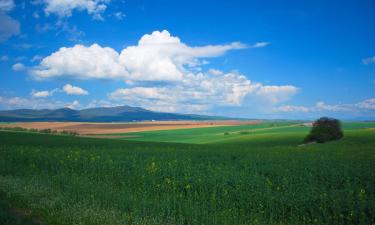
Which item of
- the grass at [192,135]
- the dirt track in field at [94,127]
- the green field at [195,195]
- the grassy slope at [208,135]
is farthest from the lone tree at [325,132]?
the dirt track in field at [94,127]

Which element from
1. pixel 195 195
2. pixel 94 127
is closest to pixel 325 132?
pixel 195 195

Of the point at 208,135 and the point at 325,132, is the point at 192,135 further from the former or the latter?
the point at 325,132

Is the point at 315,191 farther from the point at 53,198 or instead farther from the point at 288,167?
the point at 53,198

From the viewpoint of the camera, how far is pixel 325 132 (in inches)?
2085

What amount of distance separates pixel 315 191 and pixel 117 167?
11204 mm

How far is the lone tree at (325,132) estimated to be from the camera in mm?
52656

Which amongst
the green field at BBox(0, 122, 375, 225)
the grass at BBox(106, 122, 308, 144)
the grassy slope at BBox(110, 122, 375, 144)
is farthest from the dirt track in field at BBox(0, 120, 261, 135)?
the green field at BBox(0, 122, 375, 225)

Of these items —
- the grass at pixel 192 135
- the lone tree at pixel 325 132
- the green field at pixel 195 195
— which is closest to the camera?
the green field at pixel 195 195

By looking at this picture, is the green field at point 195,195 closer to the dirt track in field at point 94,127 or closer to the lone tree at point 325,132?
the lone tree at point 325,132

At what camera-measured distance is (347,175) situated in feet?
51.1

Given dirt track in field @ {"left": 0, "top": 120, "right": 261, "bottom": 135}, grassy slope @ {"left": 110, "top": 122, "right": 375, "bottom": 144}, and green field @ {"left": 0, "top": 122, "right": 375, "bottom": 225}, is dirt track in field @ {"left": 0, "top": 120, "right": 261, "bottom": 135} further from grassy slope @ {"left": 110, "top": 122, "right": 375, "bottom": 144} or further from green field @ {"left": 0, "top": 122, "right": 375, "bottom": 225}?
green field @ {"left": 0, "top": 122, "right": 375, "bottom": 225}

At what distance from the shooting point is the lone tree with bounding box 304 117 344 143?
52.7 meters

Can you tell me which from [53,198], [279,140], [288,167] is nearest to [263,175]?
[288,167]

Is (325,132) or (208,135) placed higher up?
(325,132)
